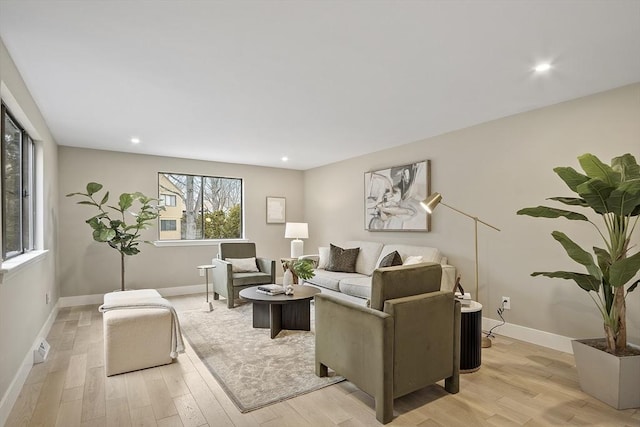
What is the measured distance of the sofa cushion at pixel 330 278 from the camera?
4.68 m

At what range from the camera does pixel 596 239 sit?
10.1ft

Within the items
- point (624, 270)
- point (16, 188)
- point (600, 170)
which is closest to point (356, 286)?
point (624, 270)

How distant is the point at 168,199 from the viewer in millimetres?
6012

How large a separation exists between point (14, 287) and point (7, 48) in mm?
1683

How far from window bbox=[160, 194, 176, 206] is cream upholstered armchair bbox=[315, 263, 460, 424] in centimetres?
443

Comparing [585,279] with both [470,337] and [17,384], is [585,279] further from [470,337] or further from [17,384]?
[17,384]

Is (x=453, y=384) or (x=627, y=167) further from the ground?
(x=627, y=167)

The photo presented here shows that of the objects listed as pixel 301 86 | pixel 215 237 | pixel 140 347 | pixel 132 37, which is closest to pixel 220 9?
pixel 132 37

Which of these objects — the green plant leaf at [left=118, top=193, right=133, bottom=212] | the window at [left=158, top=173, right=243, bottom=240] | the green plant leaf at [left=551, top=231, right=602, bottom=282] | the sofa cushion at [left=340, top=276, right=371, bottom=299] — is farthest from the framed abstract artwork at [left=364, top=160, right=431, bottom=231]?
the green plant leaf at [left=118, top=193, right=133, bottom=212]

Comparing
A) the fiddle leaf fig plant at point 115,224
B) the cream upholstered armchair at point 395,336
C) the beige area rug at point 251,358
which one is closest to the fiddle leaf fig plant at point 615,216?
the cream upholstered armchair at point 395,336

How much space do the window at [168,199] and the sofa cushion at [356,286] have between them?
3.47 m

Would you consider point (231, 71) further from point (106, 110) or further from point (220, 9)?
point (106, 110)

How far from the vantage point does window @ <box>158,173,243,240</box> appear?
19.7 ft

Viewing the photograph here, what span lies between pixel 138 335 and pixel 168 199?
3.58 metres
